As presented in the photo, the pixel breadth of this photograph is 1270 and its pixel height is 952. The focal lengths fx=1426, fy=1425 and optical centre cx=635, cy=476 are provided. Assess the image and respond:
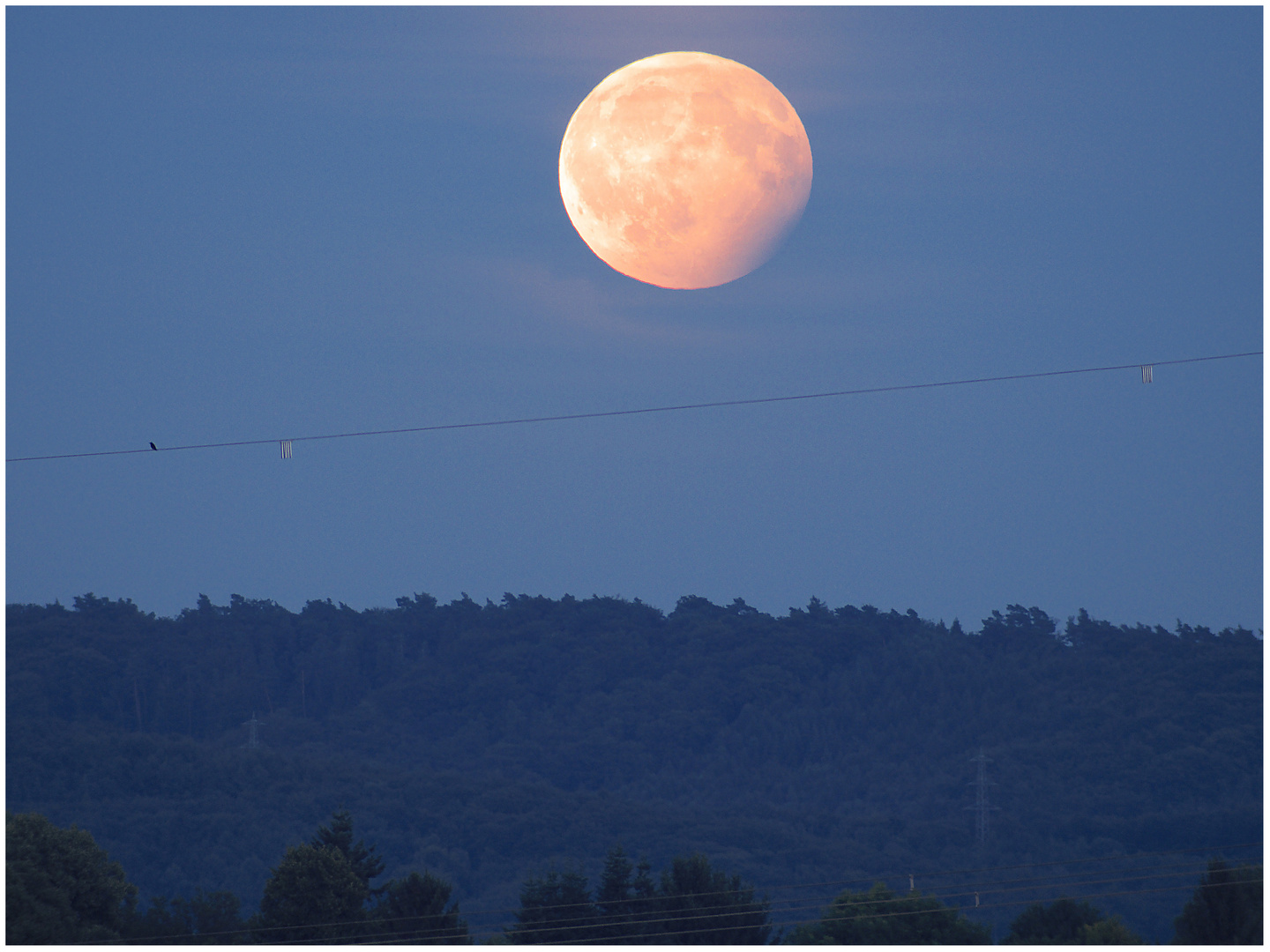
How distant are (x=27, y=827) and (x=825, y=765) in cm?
8777

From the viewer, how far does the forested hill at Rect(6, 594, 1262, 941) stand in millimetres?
82188

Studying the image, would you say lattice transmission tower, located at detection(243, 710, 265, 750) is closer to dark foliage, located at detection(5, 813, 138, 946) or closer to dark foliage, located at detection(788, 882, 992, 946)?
dark foliage, located at detection(5, 813, 138, 946)

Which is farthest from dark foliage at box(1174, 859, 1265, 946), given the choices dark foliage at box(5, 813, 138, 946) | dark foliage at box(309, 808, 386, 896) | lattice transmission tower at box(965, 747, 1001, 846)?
lattice transmission tower at box(965, 747, 1001, 846)

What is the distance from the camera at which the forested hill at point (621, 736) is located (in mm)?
82188

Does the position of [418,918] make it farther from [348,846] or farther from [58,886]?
[348,846]

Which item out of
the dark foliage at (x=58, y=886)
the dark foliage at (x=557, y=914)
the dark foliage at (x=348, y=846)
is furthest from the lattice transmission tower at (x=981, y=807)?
the dark foliage at (x=58, y=886)

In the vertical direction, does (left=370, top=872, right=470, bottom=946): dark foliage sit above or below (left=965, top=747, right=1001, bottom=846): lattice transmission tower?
below

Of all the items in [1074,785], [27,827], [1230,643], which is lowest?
[27,827]

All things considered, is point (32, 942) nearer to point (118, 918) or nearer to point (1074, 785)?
point (118, 918)

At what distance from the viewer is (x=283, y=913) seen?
33.9m

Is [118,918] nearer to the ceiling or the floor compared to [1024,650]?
nearer to the floor

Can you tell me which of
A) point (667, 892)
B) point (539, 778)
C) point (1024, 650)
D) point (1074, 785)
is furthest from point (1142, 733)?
point (667, 892)

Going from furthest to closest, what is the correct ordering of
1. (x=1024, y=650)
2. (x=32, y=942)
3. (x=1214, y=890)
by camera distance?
(x=1024, y=650), (x=1214, y=890), (x=32, y=942)

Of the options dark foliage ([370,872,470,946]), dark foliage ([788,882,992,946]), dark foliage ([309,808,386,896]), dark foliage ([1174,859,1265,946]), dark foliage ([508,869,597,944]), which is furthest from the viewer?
dark foliage ([309,808,386,896])
